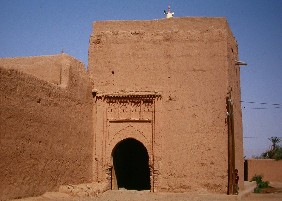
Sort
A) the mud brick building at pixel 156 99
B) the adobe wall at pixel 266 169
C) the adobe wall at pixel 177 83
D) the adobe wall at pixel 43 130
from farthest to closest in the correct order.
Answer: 1. the adobe wall at pixel 266 169
2. the adobe wall at pixel 177 83
3. the mud brick building at pixel 156 99
4. the adobe wall at pixel 43 130

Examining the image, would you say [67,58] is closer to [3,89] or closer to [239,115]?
[3,89]

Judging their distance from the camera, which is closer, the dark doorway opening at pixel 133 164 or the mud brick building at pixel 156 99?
the mud brick building at pixel 156 99

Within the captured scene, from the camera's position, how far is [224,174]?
42.9ft

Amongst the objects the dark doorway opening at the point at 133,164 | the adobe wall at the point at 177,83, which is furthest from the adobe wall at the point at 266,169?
the adobe wall at the point at 177,83

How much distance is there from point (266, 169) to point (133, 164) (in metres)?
10.7

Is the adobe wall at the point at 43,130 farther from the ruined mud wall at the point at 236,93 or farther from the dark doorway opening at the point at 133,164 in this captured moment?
the ruined mud wall at the point at 236,93

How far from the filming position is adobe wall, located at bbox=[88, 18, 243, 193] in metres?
13.2

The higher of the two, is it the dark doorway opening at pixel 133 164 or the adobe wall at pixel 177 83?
the adobe wall at pixel 177 83

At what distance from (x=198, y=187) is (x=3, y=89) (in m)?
7.43

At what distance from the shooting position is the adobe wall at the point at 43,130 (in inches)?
350

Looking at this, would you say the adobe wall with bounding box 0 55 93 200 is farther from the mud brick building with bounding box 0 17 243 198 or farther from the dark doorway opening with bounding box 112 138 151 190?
the dark doorway opening with bounding box 112 138 151 190

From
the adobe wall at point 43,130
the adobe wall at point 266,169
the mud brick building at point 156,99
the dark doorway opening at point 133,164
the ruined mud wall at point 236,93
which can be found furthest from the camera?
the adobe wall at point 266,169

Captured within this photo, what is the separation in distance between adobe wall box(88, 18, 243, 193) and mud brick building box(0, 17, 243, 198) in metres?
0.03

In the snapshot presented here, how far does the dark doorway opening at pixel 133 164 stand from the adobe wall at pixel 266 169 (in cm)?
890
